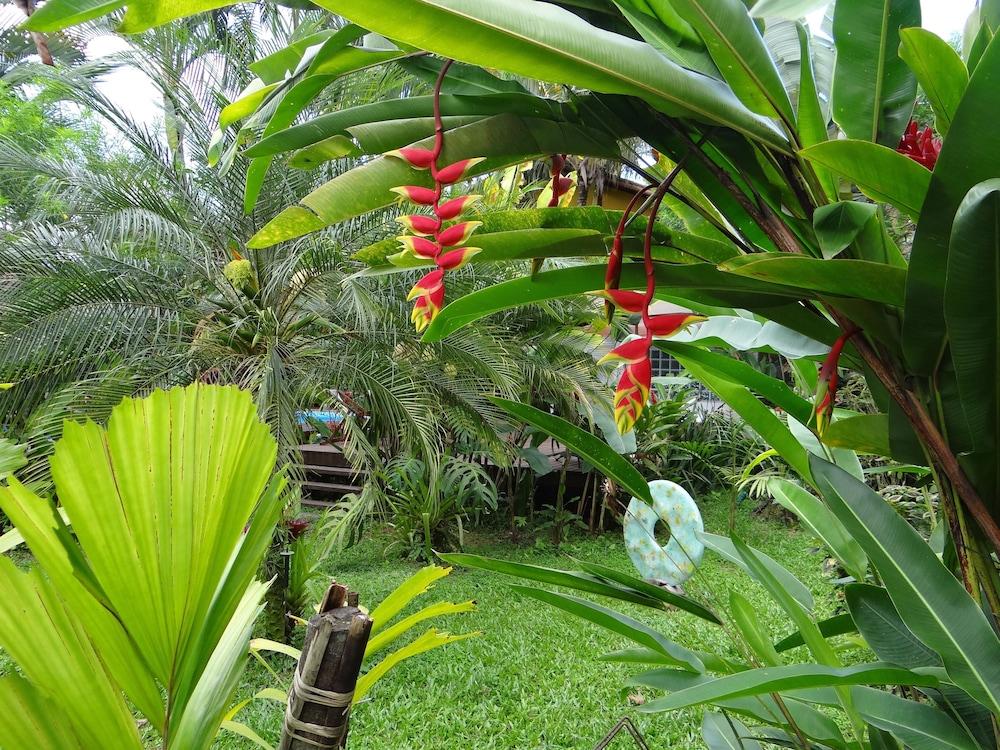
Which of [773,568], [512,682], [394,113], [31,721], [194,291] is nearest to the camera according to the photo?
[31,721]

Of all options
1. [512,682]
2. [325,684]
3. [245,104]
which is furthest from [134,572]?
[512,682]

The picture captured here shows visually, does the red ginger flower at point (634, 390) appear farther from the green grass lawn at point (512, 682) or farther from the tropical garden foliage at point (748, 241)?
the green grass lawn at point (512, 682)

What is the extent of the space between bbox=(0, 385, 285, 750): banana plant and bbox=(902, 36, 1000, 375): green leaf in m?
0.45

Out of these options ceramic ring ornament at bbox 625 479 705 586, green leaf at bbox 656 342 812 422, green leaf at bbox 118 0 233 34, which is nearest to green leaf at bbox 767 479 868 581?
green leaf at bbox 656 342 812 422

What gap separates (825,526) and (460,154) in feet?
2.07

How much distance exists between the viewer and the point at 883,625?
22.4 inches

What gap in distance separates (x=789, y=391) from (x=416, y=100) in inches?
18.5

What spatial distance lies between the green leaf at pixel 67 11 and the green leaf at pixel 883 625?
2.27 feet

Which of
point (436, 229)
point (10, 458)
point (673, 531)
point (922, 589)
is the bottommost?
point (673, 531)

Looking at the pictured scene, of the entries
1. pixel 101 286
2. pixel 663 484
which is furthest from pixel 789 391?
pixel 101 286

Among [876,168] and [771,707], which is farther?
[771,707]

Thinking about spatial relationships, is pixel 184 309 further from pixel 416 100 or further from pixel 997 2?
pixel 997 2

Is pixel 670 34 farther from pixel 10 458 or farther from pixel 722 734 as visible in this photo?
pixel 10 458

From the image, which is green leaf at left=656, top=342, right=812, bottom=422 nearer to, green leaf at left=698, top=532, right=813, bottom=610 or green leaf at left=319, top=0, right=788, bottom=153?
green leaf at left=698, top=532, right=813, bottom=610
